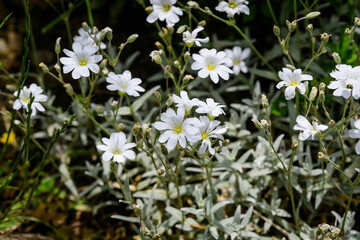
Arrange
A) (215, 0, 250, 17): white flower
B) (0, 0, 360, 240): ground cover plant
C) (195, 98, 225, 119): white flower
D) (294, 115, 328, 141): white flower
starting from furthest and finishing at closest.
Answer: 1. (215, 0, 250, 17): white flower
2. (0, 0, 360, 240): ground cover plant
3. (195, 98, 225, 119): white flower
4. (294, 115, 328, 141): white flower

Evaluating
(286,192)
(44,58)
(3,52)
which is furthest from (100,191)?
(3,52)

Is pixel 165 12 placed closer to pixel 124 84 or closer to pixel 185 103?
pixel 124 84

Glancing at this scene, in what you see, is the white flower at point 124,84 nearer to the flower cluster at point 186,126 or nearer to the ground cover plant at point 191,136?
the ground cover plant at point 191,136

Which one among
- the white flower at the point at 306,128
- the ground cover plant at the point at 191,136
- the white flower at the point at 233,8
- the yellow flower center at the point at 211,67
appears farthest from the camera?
the white flower at the point at 233,8

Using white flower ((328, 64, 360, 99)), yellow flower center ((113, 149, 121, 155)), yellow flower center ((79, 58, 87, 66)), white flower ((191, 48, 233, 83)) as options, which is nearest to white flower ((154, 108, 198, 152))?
yellow flower center ((113, 149, 121, 155))

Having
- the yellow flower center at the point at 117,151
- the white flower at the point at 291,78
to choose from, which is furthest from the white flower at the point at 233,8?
the yellow flower center at the point at 117,151

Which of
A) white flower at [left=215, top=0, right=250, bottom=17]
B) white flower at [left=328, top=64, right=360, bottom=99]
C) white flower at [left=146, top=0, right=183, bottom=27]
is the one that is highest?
white flower at [left=146, top=0, right=183, bottom=27]

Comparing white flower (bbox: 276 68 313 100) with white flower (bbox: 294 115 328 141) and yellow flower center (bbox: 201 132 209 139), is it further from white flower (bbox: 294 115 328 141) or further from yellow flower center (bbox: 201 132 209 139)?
yellow flower center (bbox: 201 132 209 139)

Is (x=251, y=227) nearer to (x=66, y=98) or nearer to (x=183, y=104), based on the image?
(x=183, y=104)
